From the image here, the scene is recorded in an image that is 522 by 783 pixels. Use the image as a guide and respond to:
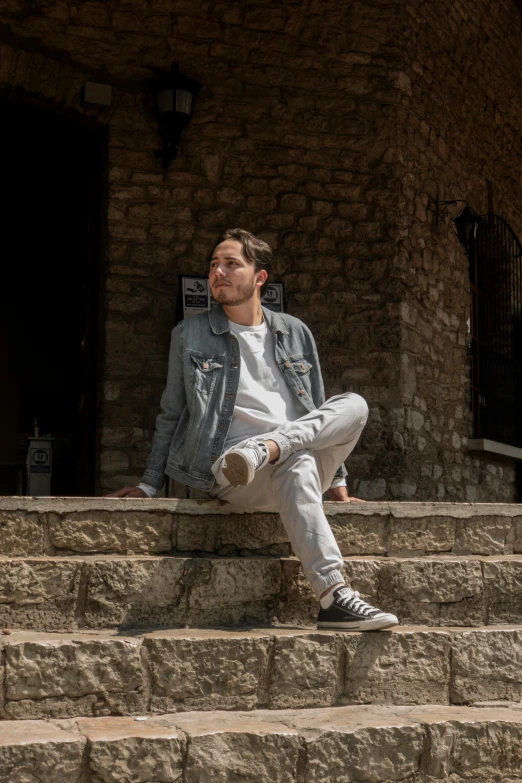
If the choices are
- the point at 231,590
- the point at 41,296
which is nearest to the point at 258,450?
the point at 231,590

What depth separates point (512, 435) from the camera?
916 centimetres

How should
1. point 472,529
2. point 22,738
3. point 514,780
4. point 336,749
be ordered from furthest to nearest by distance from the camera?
point 472,529 → point 514,780 → point 336,749 → point 22,738

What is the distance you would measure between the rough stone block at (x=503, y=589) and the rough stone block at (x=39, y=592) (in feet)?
4.83

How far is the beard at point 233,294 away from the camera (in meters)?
3.81

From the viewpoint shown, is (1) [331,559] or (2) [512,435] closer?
(1) [331,559]

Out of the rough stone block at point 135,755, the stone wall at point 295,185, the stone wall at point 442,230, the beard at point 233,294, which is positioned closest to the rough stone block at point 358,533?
the beard at point 233,294

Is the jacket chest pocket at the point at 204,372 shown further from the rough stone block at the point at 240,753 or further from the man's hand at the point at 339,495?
the rough stone block at the point at 240,753

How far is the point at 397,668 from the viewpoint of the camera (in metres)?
3.21

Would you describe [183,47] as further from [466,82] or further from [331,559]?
[331,559]

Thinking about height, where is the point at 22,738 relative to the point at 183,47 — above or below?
below

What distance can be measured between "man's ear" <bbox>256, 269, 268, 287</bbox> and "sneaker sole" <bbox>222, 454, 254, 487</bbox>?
94 cm

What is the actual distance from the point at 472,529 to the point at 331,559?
96cm

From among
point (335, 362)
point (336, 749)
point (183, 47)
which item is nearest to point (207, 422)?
point (336, 749)

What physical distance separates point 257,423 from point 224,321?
0.46 meters
